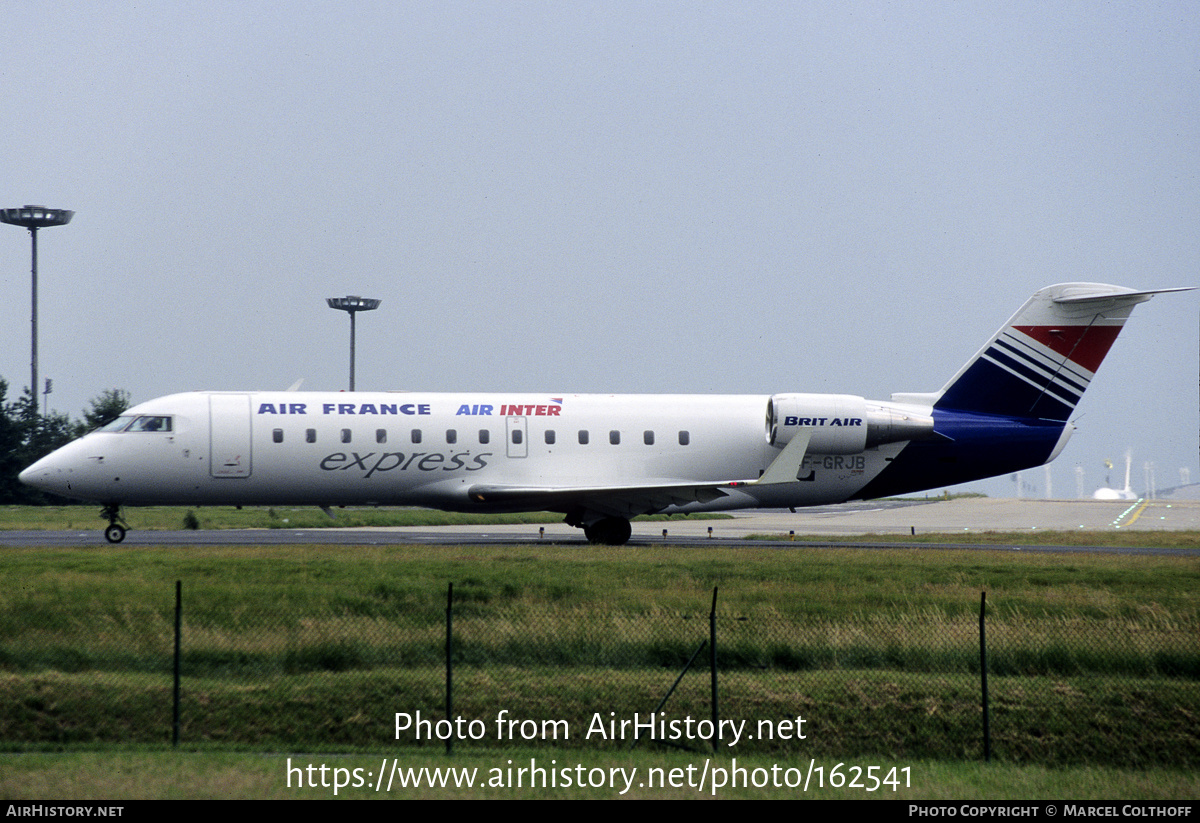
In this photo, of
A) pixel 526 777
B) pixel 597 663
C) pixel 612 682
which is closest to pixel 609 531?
pixel 597 663

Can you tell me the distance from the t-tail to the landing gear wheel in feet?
22.4

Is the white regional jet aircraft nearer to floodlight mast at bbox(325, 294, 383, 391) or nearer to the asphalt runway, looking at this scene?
the asphalt runway

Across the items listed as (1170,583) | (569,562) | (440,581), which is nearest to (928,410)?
(1170,583)

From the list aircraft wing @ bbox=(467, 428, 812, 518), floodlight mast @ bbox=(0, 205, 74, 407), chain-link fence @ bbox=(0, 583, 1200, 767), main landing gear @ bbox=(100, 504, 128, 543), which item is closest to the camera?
chain-link fence @ bbox=(0, 583, 1200, 767)

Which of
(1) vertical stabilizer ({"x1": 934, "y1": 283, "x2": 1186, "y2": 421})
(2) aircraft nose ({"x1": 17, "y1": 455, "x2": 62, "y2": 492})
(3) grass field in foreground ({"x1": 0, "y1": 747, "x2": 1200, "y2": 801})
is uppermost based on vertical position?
(1) vertical stabilizer ({"x1": 934, "y1": 283, "x2": 1186, "y2": 421})

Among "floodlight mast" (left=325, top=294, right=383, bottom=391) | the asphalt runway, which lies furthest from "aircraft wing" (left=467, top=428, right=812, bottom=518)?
"floodlight mast" (left=325, top=294, right=383, bottom=391)

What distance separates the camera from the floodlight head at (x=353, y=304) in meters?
68.4

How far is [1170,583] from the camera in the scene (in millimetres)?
22984

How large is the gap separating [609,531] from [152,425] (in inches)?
463

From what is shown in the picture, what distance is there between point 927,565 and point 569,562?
7735 millimetres

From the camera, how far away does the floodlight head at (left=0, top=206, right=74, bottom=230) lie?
6366 cm
